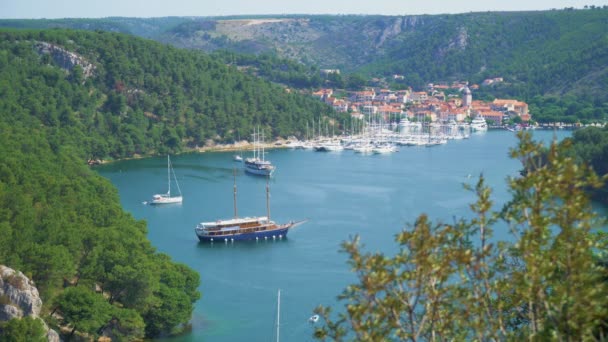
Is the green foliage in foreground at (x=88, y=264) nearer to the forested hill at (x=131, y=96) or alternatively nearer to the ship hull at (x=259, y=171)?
the ship hull at (x=259, y=171)

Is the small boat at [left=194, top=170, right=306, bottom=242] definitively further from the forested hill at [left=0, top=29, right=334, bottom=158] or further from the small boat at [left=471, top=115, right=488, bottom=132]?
the small boat at [left=471, top=115, right=488, bottom=132]

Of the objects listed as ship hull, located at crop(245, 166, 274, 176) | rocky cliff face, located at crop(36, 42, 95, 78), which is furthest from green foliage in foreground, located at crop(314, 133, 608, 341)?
rocky cliff face, located at crop(36, 42, 95, 78)

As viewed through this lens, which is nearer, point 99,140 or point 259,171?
point 259,171

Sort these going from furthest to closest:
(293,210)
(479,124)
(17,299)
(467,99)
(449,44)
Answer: (449,44) < (467,99) < (479,124) < (293,210) < (17,299)

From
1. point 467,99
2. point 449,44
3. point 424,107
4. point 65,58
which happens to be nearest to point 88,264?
point 65,58

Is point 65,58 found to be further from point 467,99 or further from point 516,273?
point 516,273

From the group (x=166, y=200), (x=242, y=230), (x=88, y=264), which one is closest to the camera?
(x=88, y=264)

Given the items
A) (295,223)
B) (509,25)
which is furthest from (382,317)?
(509,25)
